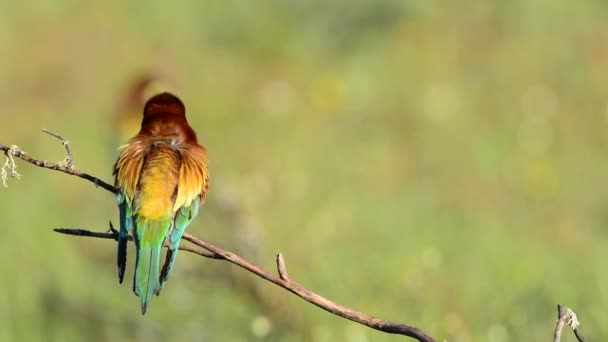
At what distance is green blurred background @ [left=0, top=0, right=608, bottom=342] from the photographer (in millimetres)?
4613

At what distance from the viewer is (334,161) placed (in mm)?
6645

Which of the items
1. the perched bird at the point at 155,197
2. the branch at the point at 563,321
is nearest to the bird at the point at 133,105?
the perched bird at the point at 155,197

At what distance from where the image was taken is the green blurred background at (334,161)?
4.61 m

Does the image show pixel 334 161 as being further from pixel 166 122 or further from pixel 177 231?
pixel 177 231

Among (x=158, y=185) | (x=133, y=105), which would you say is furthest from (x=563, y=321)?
(x=133, y=105)

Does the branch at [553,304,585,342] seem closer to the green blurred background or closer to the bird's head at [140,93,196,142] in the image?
the bird's head at [140,93,196,142]

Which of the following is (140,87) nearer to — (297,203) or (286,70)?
(297,203)

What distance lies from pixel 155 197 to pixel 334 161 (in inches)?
145

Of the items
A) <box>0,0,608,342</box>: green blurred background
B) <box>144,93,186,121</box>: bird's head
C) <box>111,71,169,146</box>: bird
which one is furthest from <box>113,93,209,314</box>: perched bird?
<box>111,71,169,146</box>: bird

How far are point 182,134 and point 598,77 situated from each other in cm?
496

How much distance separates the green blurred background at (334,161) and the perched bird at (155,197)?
1223 millimetres

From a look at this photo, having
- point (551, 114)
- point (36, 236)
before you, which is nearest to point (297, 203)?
point (36, 236)

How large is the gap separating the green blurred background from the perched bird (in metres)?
1.22

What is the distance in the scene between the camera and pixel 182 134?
325 cm
